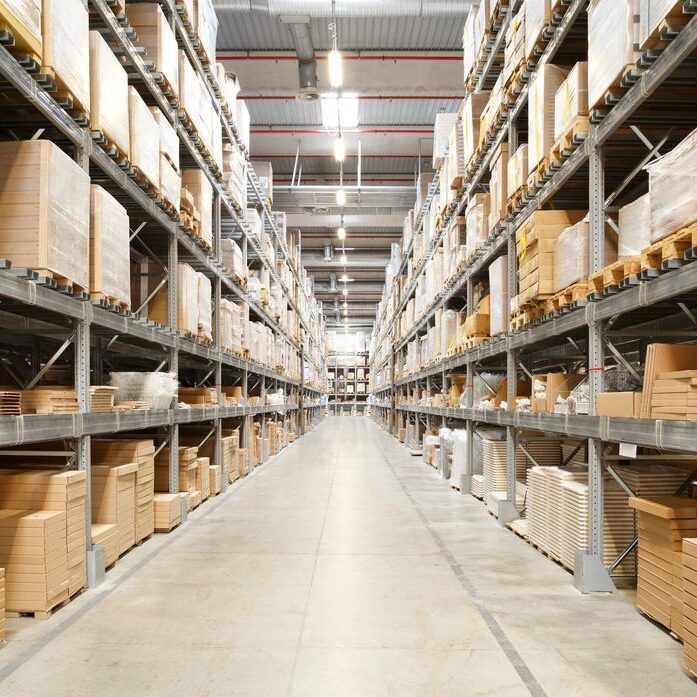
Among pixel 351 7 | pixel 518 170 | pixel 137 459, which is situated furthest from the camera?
pixel 351 7

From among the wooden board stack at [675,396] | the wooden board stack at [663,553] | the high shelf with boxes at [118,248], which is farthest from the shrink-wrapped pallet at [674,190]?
the high shelf with boxes at [118,248]

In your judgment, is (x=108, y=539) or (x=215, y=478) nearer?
(x=108, y=539)

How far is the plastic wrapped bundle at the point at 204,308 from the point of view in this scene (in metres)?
8.41

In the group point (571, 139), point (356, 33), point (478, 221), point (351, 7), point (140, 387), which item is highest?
point (356, 33)

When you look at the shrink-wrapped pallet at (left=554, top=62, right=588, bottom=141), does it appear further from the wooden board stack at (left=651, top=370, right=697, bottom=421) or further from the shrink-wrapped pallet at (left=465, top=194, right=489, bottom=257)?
the shrink-wrapped pallet at (left=465, top=194, right=489, bottom=257)

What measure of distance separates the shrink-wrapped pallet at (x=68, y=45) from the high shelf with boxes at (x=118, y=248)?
14 millimetres

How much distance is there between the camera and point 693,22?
359 centimetres

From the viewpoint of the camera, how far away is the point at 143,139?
616 centimetres

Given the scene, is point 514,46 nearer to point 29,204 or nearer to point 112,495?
point 29,204

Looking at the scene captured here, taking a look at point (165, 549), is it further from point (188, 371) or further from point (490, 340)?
point (188, 371)

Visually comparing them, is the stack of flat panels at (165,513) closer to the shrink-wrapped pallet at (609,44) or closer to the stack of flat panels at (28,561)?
the stack of flat panels at (28,561)

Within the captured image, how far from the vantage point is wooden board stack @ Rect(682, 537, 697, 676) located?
3335 millimetres

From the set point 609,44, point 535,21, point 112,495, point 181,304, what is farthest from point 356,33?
point 112,495

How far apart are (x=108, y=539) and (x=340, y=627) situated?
2377 mm
